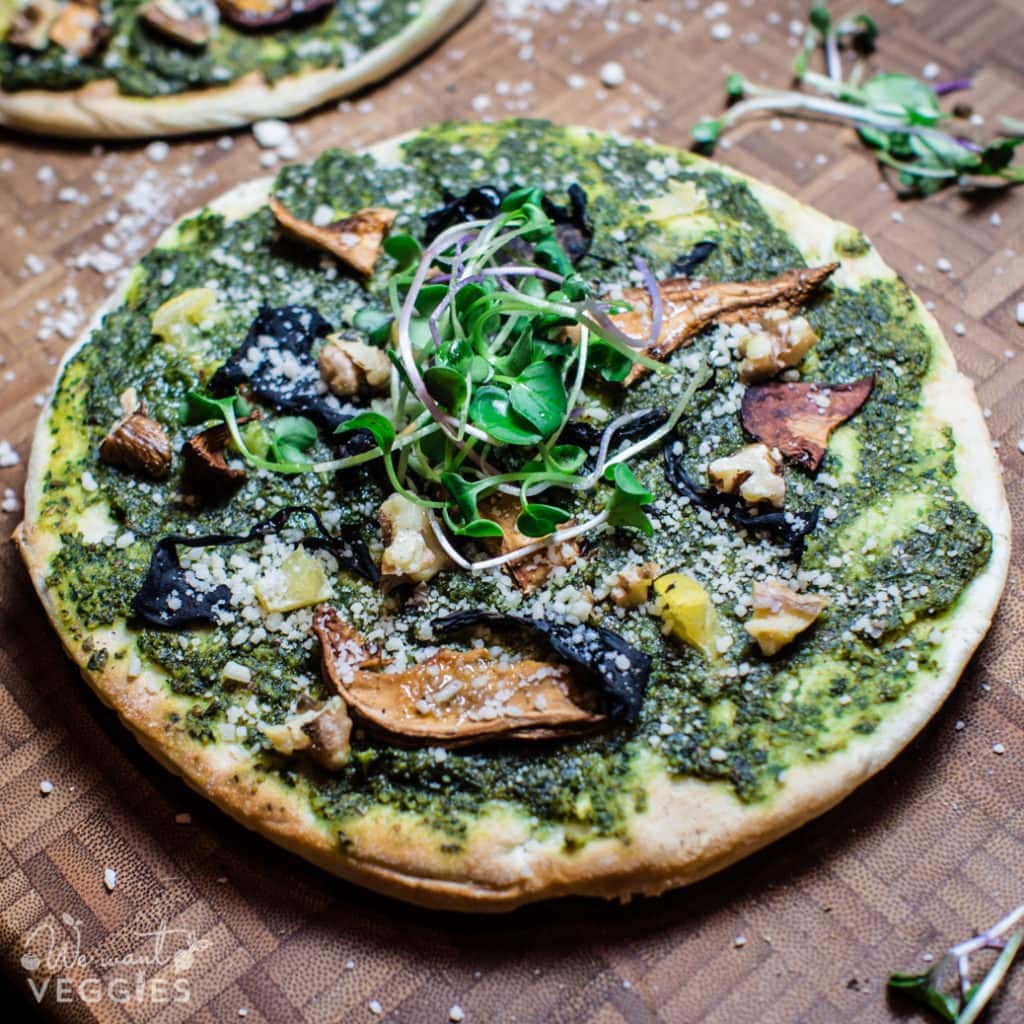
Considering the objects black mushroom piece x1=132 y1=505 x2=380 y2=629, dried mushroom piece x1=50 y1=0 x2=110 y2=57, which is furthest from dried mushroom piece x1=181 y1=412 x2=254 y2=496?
dried mushroom piece x1=50 y1=0 x2=110 y2=57

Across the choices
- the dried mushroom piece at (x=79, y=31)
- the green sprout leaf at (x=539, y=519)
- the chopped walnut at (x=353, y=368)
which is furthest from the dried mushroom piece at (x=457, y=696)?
the dried mushroom piece at (x=79, y=31)

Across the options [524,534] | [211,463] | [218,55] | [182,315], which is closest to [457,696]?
[524,534]

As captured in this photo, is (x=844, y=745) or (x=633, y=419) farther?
(x=633, y=419)

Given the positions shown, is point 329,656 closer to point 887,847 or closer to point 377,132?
point 887,847

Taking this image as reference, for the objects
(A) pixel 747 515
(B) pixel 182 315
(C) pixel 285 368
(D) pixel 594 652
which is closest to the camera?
(D) pixel 594 652

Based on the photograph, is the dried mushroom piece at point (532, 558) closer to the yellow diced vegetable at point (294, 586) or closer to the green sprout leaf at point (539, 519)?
the green sprout leaf at point (539, 519)

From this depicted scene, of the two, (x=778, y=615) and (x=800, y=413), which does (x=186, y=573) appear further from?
(x=800, y=413)

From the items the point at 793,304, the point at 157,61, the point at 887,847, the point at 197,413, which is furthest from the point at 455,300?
the point at 157,61
